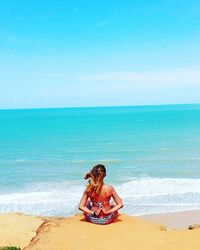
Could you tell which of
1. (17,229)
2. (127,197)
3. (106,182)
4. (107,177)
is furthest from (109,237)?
(107,177)

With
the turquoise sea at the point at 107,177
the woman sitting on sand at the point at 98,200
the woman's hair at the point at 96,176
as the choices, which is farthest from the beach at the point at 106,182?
the woman's hair at the point at 96,176

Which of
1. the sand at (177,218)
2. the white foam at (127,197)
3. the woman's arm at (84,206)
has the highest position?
the woman's arm at (84,206)

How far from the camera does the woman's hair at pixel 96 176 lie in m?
8.72

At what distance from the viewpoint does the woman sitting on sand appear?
8.73 meters

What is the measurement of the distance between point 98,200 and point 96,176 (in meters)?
0.58

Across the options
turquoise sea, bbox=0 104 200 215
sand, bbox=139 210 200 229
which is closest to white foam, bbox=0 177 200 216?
turquoise sea, bbox=0 104 200 215

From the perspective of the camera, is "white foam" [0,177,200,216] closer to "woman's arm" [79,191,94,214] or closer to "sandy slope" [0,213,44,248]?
"sandy slope" [0,213,44,248]

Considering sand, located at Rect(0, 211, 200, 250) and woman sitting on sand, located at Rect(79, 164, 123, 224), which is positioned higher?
woman sitting on sand, located at Rect(79, 164, 123, 224)

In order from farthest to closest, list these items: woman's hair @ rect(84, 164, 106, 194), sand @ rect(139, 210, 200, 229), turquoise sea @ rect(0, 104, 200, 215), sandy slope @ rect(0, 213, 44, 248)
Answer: turquoise sea @ rect(0, 104, 200, 215)
sand @ rect(139, 210, 200, 229)
sandy slope @ rect(0, 213, 44, 248)
woman's hair @ rect(84, 164, 106, 194)

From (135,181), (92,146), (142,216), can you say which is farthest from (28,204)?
(92,146)

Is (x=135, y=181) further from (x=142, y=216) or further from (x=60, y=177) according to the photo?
(x=142, y=216)

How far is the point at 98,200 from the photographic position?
355 inches

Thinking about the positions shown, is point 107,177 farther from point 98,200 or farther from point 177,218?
point 98,200

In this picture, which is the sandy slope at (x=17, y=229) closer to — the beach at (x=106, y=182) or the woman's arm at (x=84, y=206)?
the beach at (x=106, y=182)
